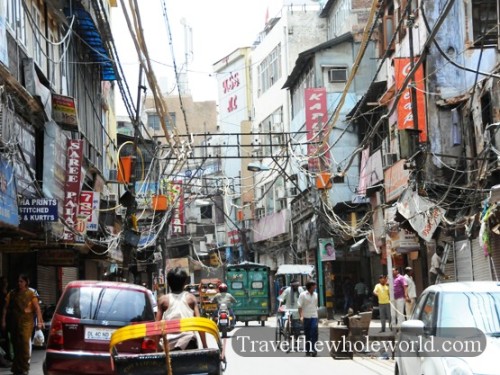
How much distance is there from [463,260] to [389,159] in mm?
7393

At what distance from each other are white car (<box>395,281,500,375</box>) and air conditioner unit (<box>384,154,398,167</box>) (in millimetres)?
21203

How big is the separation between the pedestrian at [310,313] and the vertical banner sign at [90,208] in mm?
7774

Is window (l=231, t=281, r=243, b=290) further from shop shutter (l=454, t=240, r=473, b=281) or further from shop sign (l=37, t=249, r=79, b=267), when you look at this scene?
shop shutter (l=454, t=240, r=473, b=281)

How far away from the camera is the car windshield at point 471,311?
31.1ft

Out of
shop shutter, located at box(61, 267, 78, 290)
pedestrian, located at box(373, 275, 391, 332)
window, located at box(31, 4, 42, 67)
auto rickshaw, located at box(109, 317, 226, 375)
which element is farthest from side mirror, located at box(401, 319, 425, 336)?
shop shutter, located at box(61, 267, 78, 290)

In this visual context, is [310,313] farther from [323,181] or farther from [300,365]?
[323,181]

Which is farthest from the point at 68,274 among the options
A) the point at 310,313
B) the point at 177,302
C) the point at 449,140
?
the point at 177,302

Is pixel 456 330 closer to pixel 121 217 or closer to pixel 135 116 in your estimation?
pixel 135 116

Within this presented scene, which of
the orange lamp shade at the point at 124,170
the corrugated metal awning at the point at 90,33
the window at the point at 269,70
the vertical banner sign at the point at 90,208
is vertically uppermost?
the window at the point at 269,70

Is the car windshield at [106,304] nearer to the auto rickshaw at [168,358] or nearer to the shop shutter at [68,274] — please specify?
the auto rickshaw at [168,358]

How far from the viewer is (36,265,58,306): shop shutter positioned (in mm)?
26969

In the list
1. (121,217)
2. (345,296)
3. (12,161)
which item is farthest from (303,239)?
(12,161)

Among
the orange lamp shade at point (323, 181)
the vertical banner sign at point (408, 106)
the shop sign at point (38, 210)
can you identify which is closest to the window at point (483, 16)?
the vertical banner sign at point (408, 106)

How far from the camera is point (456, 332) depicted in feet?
30.8
